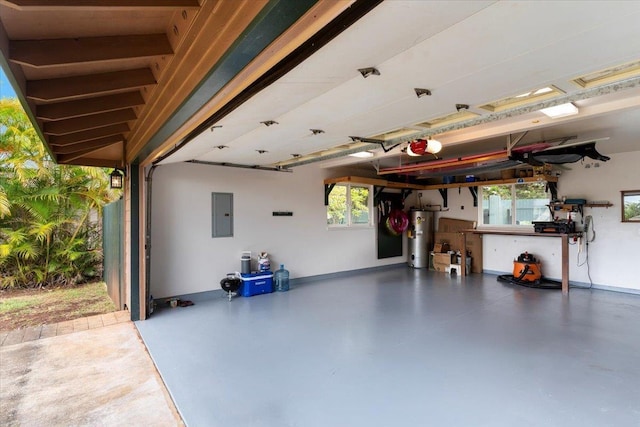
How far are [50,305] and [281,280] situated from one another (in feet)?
11.6

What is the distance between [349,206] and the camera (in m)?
7.28

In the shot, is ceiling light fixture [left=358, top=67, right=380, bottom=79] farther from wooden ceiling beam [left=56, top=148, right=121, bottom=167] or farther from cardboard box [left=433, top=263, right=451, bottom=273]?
cardboard box [left=433, top=263, right=451, bottom=273]

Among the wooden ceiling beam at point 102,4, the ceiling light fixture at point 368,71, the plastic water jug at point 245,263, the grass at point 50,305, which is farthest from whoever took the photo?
the plastic water jug at point 245,263

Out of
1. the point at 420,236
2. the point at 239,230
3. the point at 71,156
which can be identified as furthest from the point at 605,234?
the point at 71,156

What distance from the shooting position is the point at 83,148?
370 centimetres

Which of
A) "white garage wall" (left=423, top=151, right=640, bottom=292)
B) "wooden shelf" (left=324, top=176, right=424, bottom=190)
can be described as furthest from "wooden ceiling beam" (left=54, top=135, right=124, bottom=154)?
"white garage wall" (left=423, top=151, right=640, bottom=292)

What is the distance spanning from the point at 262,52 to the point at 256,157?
352cm

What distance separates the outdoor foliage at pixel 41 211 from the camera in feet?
17.5

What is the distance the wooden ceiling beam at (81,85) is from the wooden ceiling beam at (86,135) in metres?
1.24

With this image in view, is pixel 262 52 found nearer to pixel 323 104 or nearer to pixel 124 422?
pixel 323 104

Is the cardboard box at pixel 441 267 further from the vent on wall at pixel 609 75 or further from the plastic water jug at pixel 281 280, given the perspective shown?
the vent on wall at pixel 609 75

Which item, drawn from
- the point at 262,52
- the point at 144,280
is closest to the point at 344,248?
the point at 144,280

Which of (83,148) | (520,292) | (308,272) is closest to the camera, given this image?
(83,148)

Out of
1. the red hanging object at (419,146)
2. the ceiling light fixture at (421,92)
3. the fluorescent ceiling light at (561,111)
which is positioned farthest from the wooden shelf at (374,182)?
the ceiling light fixture at (421,92)
